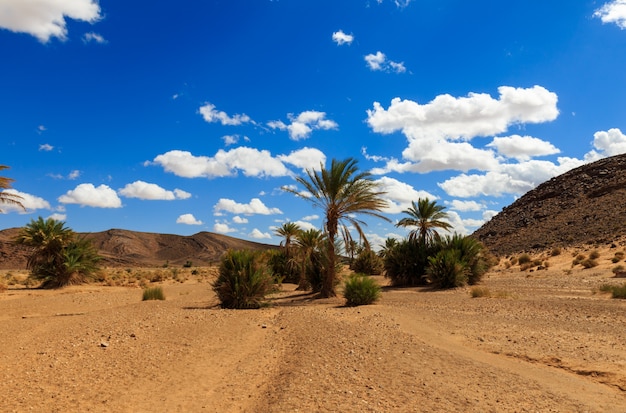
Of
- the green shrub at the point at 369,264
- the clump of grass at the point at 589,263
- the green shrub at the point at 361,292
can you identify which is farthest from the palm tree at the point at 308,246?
the clump of grass at the point at 589,263

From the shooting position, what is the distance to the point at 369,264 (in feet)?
133

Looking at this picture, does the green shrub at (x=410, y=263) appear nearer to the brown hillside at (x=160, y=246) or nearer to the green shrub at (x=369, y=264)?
the green shrub at (x=369, y=264)

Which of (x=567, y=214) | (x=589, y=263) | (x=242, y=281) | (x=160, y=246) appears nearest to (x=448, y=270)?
(x=589, y=263)

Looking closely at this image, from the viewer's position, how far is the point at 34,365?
8.09 metres

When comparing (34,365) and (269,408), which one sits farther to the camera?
(34,365)

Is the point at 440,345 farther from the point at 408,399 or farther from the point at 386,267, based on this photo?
the point at 386,267

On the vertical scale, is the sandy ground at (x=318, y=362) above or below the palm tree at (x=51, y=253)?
below

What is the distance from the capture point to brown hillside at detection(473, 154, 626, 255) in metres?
46.2

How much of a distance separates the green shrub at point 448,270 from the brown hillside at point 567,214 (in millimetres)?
21706

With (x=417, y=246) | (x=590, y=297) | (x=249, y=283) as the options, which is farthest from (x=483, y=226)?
(x=249, y=283)

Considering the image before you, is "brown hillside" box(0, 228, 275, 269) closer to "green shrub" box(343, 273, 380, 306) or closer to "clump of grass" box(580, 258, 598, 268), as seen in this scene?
"clump of grass" box(580, 258, 598, 268)

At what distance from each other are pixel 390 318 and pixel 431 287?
13434 mm

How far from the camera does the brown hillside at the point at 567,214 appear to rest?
46.2 m

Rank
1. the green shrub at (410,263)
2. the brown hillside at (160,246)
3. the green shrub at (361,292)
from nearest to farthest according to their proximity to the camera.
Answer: the green shrub at (361,292)
the green shrub at (410,263)
the brown hillside at (160,246)
